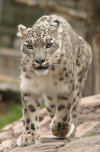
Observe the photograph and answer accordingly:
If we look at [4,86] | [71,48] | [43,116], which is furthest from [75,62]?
[4,86]

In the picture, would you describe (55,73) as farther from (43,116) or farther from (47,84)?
(43,116)

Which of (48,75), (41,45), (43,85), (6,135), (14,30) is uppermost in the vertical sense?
(14,30)

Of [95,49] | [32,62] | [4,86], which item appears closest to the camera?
[32,62]

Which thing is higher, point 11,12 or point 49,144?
point 11,12

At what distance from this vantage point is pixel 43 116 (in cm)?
1148

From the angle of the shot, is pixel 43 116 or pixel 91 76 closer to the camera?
pixel 43 116

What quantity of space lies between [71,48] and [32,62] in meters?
1.14

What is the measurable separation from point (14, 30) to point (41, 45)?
14.5 m

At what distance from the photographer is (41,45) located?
8.12 metres

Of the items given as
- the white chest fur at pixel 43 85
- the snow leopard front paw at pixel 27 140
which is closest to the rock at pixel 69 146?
the snow leopard front paw at pixel 27 140

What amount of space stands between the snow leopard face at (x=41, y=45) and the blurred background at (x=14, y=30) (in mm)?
2031

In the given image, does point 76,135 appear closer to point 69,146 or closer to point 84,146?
point 69,146

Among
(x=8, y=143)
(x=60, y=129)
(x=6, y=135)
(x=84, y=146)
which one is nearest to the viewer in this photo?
(x=84, y=146)

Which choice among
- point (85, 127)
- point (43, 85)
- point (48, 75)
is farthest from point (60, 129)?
point (85, 127)
